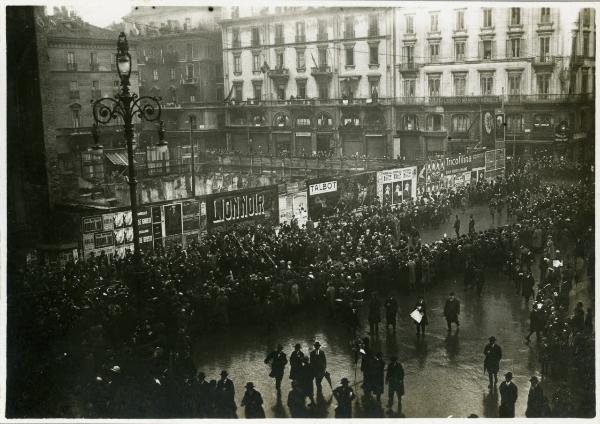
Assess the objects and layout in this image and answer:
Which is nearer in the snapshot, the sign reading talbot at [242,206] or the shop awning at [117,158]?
the sign reading talbot at [242,206]

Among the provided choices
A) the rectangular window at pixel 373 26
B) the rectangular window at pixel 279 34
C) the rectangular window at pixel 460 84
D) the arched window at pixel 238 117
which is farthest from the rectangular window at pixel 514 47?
the arched window at pixel 238 117

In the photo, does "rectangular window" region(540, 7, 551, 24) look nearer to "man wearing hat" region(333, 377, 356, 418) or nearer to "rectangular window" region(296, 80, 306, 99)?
"man wearing hat" region(333, 377, 356, 418)

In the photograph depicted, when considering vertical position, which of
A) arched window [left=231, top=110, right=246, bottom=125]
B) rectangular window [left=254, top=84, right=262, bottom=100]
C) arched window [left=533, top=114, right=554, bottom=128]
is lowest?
arched window [left=533, top=114, right=554, bottom=128]

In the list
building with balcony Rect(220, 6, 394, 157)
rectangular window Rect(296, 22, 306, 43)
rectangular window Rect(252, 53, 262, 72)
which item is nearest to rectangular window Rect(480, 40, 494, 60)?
building with balcony Rect(220, 6, 394, 157)

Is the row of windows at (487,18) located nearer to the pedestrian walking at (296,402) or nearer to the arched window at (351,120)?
the arched window at (351,120)

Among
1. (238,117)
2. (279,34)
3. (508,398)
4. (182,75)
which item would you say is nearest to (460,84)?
(279,34)

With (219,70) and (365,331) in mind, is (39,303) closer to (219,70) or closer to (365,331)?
(365,331)
